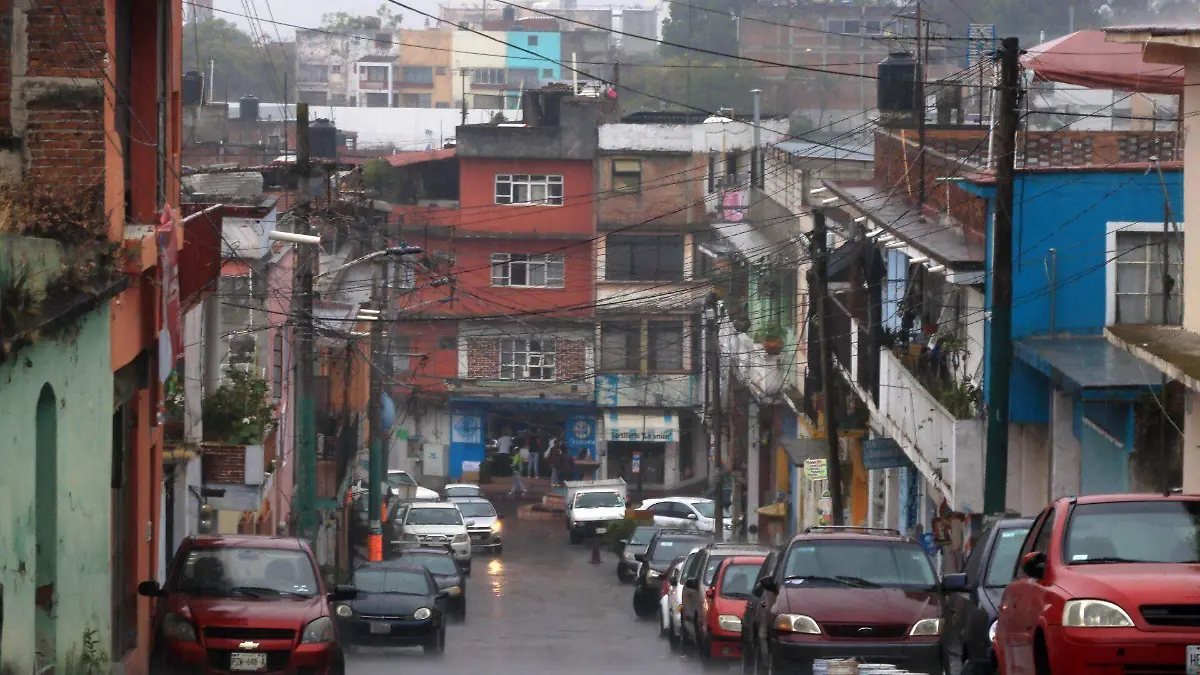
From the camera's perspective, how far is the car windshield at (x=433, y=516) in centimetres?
4875

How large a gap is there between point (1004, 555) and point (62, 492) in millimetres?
7989

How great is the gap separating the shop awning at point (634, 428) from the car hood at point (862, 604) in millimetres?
51378

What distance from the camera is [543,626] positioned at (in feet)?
108

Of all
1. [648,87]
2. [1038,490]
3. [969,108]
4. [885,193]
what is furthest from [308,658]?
[648,87]

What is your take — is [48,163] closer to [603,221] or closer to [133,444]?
[133,444]

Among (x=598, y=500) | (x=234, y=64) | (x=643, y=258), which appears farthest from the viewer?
(x=234, y=64)

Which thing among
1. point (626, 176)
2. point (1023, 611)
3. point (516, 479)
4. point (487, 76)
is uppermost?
point (487, 76)

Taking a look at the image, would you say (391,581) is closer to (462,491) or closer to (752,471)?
(752,471)

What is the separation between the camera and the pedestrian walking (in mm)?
66938

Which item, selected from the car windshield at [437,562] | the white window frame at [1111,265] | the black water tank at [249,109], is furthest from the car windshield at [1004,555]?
the black water tank at [249,109]

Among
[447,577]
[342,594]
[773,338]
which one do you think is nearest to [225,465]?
[342,594]

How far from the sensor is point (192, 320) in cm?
2745

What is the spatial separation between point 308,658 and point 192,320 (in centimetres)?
1114

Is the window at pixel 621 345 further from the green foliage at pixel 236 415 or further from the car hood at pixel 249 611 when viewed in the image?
the car hood at pixel 249 611
